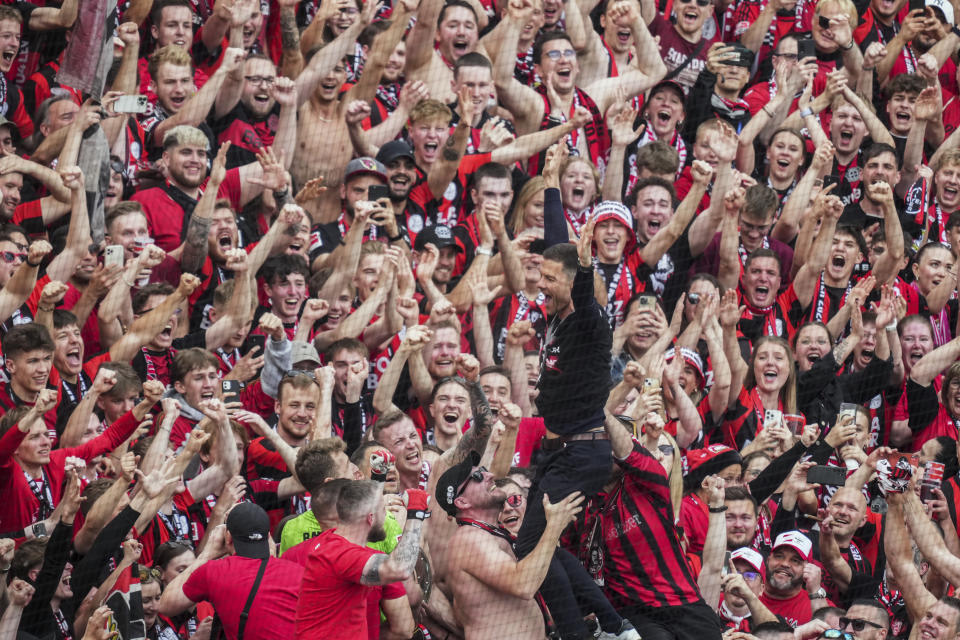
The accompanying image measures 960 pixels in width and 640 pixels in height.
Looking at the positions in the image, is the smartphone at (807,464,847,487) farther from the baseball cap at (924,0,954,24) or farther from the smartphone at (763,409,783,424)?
the baseball cap at (924,0,954,24)

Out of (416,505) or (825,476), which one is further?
(825,476)

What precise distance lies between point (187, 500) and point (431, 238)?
7.74 feet

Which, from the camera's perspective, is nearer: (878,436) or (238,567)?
(238,567)

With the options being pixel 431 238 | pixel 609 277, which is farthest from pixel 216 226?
pixel 609 277

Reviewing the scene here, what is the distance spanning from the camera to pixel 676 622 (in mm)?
7465

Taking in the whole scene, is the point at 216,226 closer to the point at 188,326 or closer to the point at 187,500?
the point at 188,326

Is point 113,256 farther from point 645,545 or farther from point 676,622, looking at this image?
point 676,622

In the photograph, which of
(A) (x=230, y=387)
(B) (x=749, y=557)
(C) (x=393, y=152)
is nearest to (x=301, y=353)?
(A) (x=230, y=387)

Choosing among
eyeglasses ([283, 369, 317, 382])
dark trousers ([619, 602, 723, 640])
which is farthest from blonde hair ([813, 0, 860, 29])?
dark trousers ([619, 602, 723, 640])

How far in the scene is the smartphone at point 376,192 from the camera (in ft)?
32.6

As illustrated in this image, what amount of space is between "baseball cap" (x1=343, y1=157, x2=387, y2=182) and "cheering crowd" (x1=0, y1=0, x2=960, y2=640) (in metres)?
0.08

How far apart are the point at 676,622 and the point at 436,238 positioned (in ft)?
10.3

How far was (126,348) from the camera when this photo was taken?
8.66m

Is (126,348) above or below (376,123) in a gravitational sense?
below
